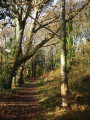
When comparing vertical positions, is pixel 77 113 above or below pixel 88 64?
below

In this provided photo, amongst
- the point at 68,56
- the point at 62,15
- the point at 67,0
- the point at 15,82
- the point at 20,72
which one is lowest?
the point at 15,82

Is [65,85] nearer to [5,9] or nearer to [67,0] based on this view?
[5,9]

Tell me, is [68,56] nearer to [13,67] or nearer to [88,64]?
[88,64]

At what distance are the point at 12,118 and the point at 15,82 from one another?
824 centimetres

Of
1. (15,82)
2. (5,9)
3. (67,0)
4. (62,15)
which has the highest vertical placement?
(67,0)

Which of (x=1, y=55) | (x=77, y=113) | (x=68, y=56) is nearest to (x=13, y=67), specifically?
(x=1, y=55)

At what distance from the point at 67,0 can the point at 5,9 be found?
7.58 meters

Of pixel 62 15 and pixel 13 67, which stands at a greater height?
pixel 62 15

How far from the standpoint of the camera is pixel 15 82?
12.5m

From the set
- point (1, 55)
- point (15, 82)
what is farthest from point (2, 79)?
point (15, 82)

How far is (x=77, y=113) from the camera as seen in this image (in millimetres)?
4277

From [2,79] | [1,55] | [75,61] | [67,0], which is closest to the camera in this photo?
[2,79]

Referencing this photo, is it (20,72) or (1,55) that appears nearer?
(1,55)

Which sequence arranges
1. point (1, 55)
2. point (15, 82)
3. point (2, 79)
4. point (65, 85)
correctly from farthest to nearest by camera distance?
point (15, 82)
point (1, 55)
point (2, 79)
point (65, 85)
